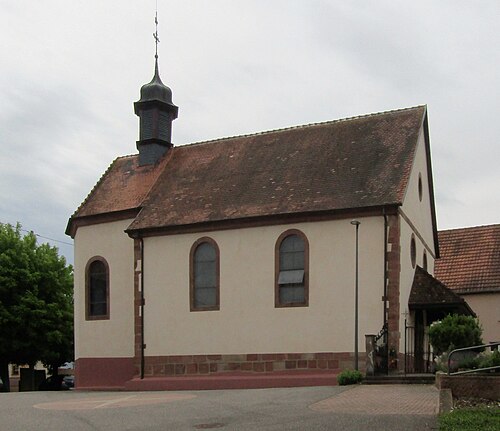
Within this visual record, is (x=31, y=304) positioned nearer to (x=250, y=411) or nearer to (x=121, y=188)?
(x=121, y=188)

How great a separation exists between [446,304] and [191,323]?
859 cm

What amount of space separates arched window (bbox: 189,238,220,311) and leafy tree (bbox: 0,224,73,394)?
15.8m

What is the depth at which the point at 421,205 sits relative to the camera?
100 feet

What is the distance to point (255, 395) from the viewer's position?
65.7ft

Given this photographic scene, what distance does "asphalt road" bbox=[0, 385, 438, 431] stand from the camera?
1400 cm

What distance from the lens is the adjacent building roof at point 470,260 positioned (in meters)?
37.7

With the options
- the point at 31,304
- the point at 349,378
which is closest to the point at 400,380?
the point at 349,378

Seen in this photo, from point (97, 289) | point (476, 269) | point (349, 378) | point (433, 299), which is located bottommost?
point (349, 378)

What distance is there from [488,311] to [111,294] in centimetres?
1703

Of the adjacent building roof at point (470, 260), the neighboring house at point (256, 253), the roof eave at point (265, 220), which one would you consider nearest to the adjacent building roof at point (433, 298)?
the neighboring house at point (256, 253)

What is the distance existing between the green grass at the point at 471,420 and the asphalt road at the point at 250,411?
27cm

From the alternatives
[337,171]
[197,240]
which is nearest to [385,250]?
[337,171]

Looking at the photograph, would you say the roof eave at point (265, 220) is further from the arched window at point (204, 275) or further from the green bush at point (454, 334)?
the green bush at point (454, 334)

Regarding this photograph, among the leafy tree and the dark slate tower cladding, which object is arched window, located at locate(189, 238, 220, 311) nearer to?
the dark slate tower cladding
